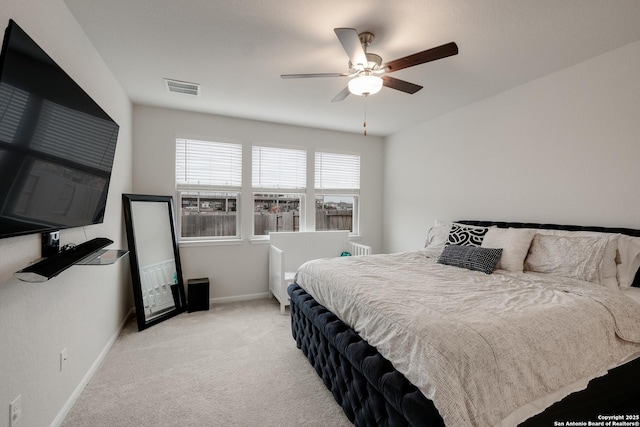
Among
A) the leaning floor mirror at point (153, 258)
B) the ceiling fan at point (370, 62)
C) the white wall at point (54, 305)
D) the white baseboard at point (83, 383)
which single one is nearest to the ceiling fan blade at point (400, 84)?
the ceiling fan at point (370, 62)

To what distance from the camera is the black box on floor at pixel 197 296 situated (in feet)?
11.8

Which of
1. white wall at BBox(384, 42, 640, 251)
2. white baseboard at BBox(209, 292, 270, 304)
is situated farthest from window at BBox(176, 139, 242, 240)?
white wall at BBox(384, 42, 640, 251)

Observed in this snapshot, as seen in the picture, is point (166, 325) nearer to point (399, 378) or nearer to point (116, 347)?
point (116, 347)

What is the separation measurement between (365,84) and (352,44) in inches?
12.5

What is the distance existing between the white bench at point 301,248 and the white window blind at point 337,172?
75 cm

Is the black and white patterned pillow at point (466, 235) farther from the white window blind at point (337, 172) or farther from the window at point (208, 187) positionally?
the window at point (208, 187)

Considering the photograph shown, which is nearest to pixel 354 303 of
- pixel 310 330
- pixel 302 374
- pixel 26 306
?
pixel 310 330

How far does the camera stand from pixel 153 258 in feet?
11.3

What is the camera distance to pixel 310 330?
2.35m

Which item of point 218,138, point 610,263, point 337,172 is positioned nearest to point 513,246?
point 610,263

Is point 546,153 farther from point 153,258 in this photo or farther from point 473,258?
point 153,258

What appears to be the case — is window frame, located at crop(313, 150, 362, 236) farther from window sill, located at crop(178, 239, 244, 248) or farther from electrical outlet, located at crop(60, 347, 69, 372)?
electrical outlet, located at crop(60, 347, 69, 372)

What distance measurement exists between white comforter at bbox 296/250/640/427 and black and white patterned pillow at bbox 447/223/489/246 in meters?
0.76

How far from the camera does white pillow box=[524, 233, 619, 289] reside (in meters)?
2.02
